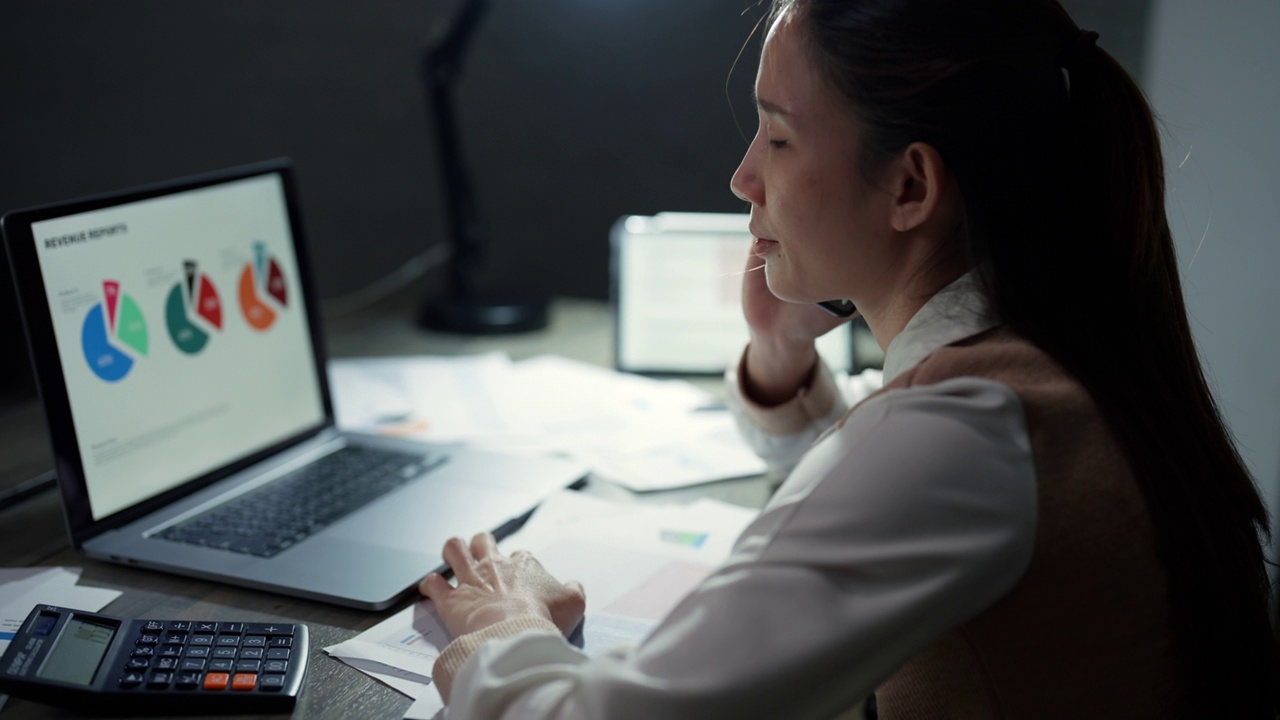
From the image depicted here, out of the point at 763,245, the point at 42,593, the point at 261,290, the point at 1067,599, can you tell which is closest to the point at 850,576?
the point at 1067,599

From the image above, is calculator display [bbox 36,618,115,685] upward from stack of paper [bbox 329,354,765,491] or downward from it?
upward

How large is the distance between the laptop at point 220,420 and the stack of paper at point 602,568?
0.04 m

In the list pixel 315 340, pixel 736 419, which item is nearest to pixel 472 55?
pixel 315 340

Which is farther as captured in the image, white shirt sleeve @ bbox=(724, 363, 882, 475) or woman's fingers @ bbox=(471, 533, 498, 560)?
white shirt sleeve @ bbox=(724, 363, 882, 475)

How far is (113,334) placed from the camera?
1018 mm

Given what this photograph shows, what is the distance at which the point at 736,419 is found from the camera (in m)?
1.21

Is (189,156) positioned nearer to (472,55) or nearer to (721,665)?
(472,55)

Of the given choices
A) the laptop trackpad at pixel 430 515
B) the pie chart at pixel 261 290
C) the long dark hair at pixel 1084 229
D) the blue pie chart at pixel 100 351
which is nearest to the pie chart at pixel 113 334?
the blue pie chart at pixel 100 351

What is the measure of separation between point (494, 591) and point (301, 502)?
315 millimetres

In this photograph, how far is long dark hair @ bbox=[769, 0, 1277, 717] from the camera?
2.29 feet

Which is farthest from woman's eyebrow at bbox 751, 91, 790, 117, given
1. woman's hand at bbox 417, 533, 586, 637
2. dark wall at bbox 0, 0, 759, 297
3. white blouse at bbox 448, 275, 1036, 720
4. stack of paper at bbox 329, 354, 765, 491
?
dark wall at bbox 0, 0, 759, 297

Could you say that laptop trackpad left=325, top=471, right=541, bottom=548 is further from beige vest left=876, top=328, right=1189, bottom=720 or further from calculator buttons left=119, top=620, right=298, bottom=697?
beige vest left=876, top=328, right=1189, bottom=720

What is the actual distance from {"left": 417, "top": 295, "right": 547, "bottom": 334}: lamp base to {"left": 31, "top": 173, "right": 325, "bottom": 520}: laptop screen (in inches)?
21.3

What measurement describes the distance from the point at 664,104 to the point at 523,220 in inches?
13.9
